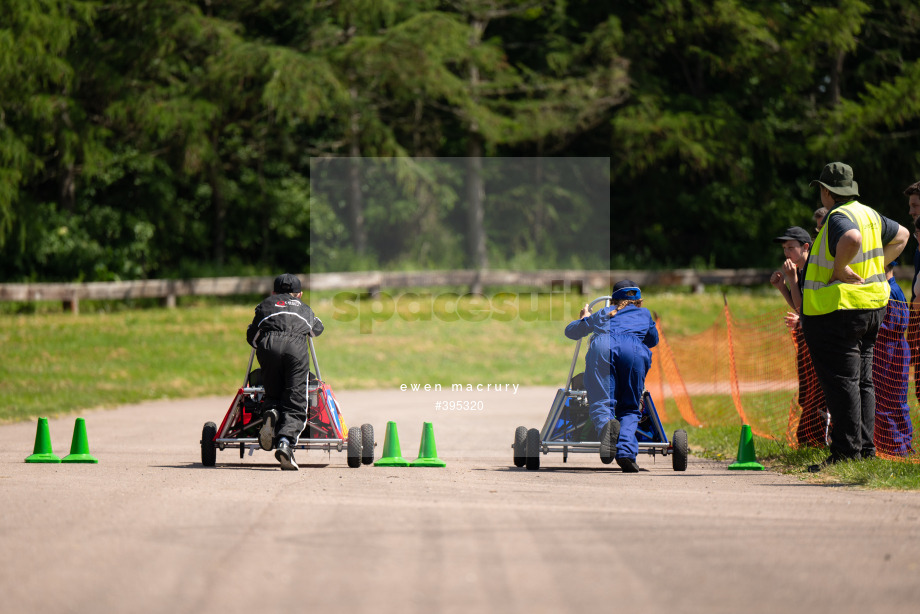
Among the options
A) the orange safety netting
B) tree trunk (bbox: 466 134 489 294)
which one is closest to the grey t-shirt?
the orange safety netting

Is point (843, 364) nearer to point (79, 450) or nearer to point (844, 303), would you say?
point (844, 303)

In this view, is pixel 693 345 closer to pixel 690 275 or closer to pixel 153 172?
pixel 690 275

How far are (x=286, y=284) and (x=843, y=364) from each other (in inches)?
197

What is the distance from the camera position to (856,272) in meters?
9.47

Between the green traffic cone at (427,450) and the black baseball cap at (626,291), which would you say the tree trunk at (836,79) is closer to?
the black baseball cap at (626,291)

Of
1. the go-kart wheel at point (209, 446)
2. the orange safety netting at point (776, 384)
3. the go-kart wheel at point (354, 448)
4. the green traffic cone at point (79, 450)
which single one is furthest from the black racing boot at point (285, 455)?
the orange safety netting at point (776, 384)

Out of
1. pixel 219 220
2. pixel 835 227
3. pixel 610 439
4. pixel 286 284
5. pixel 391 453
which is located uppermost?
pixel 219 220

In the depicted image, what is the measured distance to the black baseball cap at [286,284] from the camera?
1115cm

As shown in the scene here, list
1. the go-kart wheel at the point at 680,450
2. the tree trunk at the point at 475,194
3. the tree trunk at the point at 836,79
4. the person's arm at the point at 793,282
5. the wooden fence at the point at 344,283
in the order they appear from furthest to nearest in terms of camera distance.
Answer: the tree trunk at the point at 836,79 → the tree trunk at the point at 475,194 → the wooden fence at the point at 344,283 → the go-kart wheel at the point at 680,450 → the person's arm at the point at 793,282

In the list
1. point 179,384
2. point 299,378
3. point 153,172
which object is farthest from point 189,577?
point 153,172

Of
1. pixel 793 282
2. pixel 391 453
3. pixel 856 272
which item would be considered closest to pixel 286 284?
pixel 391 453

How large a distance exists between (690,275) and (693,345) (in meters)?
8.69

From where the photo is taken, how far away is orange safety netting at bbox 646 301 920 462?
10.4m

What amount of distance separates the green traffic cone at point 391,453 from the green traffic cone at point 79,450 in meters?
2.69
